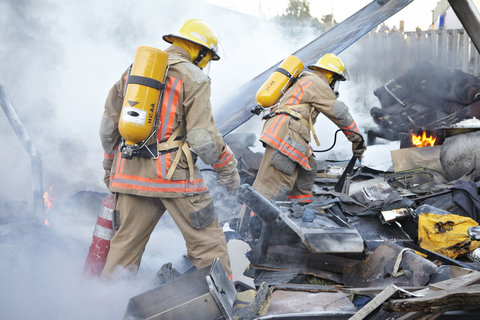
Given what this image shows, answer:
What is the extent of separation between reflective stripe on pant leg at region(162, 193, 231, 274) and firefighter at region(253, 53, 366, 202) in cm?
149

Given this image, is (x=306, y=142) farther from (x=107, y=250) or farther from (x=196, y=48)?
(x=107, y=250)

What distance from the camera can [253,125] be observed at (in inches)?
289

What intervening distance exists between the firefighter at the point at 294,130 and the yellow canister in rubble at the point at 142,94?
1766 millimetres

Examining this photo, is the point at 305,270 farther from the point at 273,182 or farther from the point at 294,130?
the point at 294,130

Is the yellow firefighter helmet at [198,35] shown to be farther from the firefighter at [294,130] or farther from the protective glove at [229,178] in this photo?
the firefighter at [294,130]

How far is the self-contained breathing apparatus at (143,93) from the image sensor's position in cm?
238

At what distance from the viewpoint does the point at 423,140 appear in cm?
604

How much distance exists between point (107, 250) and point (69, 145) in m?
3.05

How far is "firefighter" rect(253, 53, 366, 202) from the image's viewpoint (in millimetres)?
3986

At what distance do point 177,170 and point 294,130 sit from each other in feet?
5.65

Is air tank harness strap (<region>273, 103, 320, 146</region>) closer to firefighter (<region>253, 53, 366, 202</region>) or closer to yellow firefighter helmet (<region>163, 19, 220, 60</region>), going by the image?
firefighter (<region>253, 53, 366, 202</region>)

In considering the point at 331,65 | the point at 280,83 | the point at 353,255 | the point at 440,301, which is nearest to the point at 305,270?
the point at 353,255

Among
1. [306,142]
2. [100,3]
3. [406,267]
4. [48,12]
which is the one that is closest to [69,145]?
[48,12]

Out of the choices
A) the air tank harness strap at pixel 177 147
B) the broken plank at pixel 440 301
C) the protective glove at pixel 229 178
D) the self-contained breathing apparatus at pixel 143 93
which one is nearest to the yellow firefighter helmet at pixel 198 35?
the self-contained breathing apparatus at pixel 143 93
